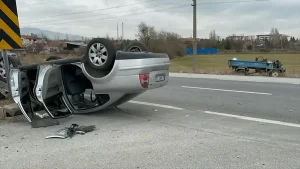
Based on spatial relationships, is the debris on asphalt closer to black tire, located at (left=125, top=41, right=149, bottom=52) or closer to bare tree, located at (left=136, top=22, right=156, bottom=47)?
black tire, located at (left=125, top=41, right=149, bottom=52)

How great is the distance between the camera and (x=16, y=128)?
5449mm

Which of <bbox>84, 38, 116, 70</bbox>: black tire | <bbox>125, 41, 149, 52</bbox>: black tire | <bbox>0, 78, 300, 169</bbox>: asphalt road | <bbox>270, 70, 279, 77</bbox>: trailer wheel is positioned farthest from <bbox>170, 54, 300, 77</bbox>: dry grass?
<bbox>84, 38, 116, 70</bbox>: black tire

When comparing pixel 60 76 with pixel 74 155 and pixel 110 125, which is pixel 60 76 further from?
pixel 74 155

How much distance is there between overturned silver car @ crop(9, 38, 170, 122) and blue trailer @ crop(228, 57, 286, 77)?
13685mm

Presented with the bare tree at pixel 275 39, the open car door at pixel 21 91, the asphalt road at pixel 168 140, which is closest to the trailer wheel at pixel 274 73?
the asphalt road at pixel 168 140

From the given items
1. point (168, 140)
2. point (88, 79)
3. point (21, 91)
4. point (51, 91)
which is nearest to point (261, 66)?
point (88, 79)

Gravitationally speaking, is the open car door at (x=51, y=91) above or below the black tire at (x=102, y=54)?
below

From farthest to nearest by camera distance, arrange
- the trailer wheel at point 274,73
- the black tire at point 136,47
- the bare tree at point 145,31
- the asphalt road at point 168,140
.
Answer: the bare tree at point 145,31, the trailer wheel at point 274,73, the black tire at point 136,47, the asphalt road at point 168,140

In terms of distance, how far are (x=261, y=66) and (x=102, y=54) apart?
14999mm

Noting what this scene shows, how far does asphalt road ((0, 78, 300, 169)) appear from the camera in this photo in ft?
12.5

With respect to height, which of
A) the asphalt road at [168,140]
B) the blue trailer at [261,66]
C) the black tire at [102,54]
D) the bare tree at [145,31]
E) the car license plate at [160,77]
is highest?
the bare tree at [145,31]

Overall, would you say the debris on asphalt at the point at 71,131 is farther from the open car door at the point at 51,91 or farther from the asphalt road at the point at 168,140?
the open car door at the point at 51,91

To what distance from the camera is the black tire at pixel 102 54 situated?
17.7ft

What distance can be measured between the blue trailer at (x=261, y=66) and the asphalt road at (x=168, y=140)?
1141 centimetres
